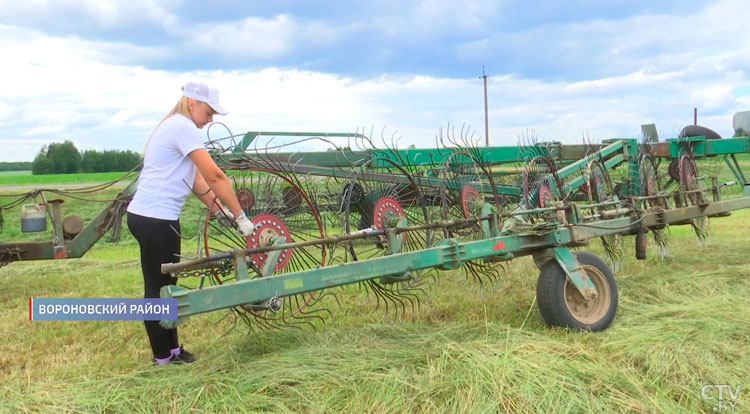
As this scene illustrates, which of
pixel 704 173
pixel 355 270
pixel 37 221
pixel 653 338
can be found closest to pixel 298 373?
pixel 355 270

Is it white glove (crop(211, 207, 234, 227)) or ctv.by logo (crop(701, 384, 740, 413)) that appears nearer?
ctv.by logo (crop(701, 384, 740, 413))

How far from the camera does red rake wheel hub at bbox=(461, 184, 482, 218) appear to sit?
4.51m

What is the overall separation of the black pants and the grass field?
238 mm

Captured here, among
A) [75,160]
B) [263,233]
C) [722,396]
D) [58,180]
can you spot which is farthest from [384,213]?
[75,160]

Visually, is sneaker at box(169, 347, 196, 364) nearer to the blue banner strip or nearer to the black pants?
the black pants

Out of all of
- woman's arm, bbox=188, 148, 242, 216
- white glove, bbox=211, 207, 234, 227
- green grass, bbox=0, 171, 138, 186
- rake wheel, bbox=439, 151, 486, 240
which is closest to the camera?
woman's arm, bbox=188, 148, 242, 216

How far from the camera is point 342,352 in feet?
11.2

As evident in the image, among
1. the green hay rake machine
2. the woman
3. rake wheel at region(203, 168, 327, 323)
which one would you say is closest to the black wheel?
the green hay rake machine

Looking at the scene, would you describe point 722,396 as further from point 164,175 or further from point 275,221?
point 164,175

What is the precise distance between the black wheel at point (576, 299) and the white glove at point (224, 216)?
85.6 inches

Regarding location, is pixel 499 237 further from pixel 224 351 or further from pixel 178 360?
pixel 178 360

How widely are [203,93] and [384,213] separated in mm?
1356

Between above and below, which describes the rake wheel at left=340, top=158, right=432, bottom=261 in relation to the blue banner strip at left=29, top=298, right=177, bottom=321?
above

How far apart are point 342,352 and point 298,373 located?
417 millimetres
